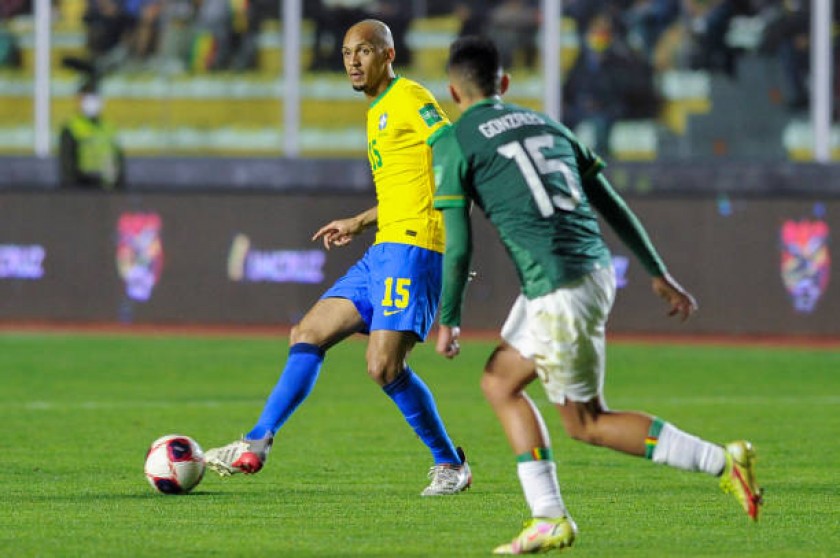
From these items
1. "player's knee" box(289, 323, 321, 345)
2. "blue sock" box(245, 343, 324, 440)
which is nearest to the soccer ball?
"blue sock" box(245, 343, 324, 440)

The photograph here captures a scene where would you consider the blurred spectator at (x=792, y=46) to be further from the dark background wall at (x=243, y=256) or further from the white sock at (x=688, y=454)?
the white sock at (x=688, y=454)

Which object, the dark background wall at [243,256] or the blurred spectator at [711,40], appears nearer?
the dark background wall at [243,256]

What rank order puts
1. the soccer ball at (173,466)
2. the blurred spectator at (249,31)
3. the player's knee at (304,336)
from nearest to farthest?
the soccer ball at (173,466) < the player's knee at (304,336) < the blurred spectator at (249,31)

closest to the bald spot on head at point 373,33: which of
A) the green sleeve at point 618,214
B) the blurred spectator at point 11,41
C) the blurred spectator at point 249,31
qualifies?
the green sleeve at point 618,214

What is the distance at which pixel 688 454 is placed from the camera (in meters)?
6.32

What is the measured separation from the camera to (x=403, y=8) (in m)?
20.8

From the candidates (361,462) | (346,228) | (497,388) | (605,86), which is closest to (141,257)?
(605,86)

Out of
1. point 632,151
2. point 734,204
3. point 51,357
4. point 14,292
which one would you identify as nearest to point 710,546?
point 51,357

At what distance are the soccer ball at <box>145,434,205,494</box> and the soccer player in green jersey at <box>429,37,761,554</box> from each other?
6.89ft

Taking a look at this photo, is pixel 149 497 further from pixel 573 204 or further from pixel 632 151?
pixel 632 151

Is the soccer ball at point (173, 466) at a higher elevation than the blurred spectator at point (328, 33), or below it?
below

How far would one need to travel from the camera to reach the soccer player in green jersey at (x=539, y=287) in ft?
20.5

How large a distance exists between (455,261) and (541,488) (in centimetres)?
83

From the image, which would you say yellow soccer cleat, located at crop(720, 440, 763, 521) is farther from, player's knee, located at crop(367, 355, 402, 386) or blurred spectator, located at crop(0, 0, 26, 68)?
blurred spectator, located at crop(0, 0, 26, 68)
